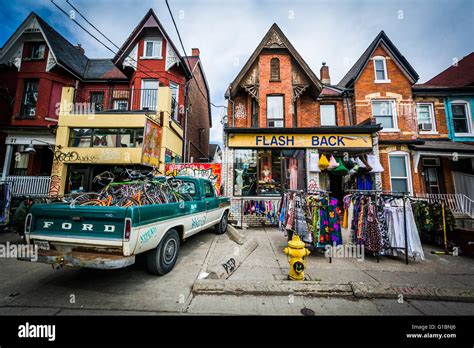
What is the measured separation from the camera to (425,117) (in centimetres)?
1184

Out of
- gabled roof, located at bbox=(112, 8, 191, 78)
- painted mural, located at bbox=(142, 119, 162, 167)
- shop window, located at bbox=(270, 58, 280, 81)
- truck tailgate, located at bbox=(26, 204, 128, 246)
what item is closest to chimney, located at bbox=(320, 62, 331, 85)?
shop window, located at bbox=(270, 58, 280, 81)

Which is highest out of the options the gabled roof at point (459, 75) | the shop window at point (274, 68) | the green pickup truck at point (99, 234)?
the gabled roof at point (459, 75)

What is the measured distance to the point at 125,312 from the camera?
2662 mm

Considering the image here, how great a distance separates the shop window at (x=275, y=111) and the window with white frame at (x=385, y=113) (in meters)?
5.94

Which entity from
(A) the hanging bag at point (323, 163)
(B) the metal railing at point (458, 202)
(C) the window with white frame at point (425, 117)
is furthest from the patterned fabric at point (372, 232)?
(C) the window with white frame at point (425, 117)

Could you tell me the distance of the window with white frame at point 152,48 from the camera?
12938mm

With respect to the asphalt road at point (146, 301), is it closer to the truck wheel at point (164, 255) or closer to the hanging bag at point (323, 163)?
the truck wheel at point (164, 255)

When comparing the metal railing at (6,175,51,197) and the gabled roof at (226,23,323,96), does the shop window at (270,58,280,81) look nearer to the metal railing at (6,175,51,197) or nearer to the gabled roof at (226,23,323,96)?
the gabled roof at (226,23,323,96)

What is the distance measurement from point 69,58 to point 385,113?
22.9 meters

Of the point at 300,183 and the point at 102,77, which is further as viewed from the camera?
the point at 102,77

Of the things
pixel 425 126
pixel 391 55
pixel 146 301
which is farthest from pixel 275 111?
pixel 146 301
